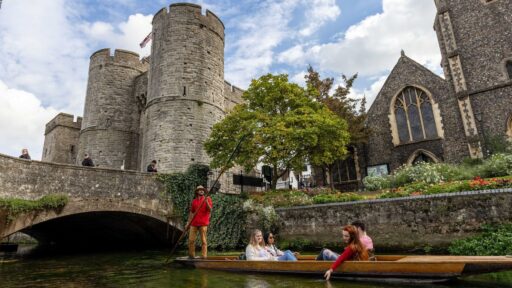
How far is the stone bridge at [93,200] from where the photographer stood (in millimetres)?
10062

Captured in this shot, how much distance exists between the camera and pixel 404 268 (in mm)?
4582

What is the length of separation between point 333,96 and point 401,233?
43.4 ft

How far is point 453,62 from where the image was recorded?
19016mm

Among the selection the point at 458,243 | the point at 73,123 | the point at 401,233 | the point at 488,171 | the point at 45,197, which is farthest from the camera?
the point at 73,123

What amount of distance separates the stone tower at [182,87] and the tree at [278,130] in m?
2.07

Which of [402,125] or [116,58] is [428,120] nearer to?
[402,125]

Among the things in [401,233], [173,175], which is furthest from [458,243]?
[173,175]

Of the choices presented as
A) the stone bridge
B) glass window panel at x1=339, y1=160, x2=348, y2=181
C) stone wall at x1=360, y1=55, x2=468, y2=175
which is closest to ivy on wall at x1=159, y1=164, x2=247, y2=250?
the stone bridge

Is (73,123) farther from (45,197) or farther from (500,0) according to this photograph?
(500,0)

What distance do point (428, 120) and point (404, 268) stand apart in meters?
18.1

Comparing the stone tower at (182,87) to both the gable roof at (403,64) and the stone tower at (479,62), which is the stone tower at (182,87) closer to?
the gable roof at (403,64)

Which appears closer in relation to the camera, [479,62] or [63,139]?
[479,62]

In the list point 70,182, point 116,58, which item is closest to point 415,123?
point 70,182

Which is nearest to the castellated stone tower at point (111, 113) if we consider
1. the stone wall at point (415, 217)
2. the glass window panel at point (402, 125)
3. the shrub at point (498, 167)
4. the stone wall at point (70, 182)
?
the stone wall at point (70, 182)
